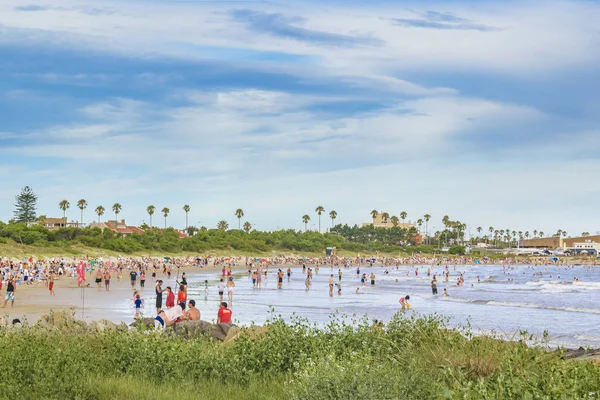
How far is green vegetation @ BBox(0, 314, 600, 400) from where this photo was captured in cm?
891

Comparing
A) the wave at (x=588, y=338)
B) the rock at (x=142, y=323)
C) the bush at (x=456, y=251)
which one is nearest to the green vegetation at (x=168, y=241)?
the bush at (x=456, y=251)

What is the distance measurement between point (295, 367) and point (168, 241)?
10525 cm

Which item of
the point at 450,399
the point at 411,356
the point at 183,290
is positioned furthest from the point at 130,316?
the point at 450,399

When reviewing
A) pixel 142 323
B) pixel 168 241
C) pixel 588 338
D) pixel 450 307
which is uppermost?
pixel 168 241

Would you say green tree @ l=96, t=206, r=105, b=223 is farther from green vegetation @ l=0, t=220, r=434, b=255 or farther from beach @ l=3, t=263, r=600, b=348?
beach @ l=3, t=263, r=600, b=348

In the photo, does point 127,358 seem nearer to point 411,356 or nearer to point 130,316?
point 411,356

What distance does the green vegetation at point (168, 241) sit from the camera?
304 feet

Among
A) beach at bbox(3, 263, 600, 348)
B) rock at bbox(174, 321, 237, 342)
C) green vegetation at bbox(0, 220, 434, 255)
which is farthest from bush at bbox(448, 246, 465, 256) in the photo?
rock at bbox(174, 321, 237, 342)

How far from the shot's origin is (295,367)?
1208 centimetres

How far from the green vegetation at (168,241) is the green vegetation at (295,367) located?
78.1 m

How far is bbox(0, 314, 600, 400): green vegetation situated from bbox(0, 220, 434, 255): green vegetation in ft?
256

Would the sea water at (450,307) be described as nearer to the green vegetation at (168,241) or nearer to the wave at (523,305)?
the wave at (523,305)

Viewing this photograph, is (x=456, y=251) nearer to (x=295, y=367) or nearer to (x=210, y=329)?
(x=210, y=329)

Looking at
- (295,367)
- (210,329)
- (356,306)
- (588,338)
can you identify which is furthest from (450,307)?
(295,367)
